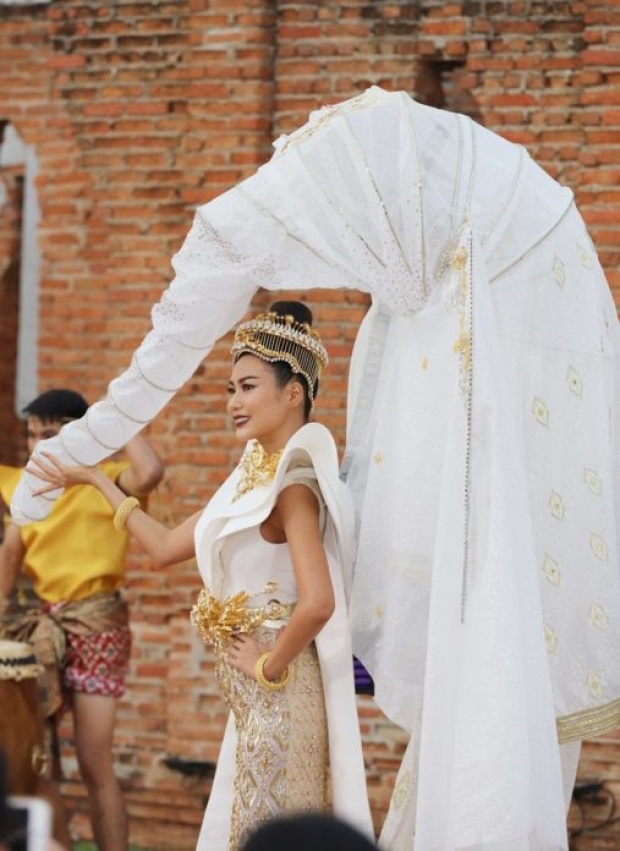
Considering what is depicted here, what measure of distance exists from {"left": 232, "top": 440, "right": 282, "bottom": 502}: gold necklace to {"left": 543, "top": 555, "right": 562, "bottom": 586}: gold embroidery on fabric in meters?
0.80

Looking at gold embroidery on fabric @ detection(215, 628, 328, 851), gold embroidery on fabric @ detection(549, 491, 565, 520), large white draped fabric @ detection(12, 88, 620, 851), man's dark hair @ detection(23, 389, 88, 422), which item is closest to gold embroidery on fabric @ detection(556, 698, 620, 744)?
large white draped fabric @ detection(12, 88, 620, 851)

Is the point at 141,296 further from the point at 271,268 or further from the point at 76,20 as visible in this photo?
the point at 271,268

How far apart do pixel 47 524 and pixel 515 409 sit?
2365mm

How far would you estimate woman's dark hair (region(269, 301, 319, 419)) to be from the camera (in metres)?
5.03

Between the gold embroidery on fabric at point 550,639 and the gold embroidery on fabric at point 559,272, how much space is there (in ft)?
3.14

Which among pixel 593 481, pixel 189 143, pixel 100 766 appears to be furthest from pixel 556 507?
pixel 189 143

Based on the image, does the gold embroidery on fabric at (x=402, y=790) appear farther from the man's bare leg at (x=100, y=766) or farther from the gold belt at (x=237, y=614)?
the man's bare leg at (x=100, y=766)

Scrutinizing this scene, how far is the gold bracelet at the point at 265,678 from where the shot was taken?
4.86 m

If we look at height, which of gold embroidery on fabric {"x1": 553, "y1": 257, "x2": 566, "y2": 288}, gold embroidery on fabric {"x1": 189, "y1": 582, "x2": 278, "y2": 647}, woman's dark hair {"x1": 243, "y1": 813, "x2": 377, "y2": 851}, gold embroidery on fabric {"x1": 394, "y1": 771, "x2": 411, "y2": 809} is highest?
gold embroidery on fabric {"x1": 553, "y1": 257, "x2": 566, "y2": 288}

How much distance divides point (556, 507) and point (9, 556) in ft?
8.25

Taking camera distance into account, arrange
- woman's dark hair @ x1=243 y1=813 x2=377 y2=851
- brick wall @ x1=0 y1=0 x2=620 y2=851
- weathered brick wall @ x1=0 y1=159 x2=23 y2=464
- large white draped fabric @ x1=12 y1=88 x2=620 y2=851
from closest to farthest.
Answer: woman's dark hair @ x1=243 y1=813 x2=377 y2=851
large white draped fabric @ x1=12 y1=88 x2=620 y2=851
brick wall @ x1=0 y1=0 x2=620 y2=851
weathered brick wall @ x1=0 y1=159 x2=23 y2=464

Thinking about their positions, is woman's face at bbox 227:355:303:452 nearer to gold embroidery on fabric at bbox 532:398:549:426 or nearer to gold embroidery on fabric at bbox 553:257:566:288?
gold embroidery on fabric at bbox 532:398:549:426

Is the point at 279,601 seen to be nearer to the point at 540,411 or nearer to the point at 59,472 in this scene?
the point at 59,472

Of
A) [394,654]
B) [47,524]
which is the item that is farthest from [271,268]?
[47,524]
